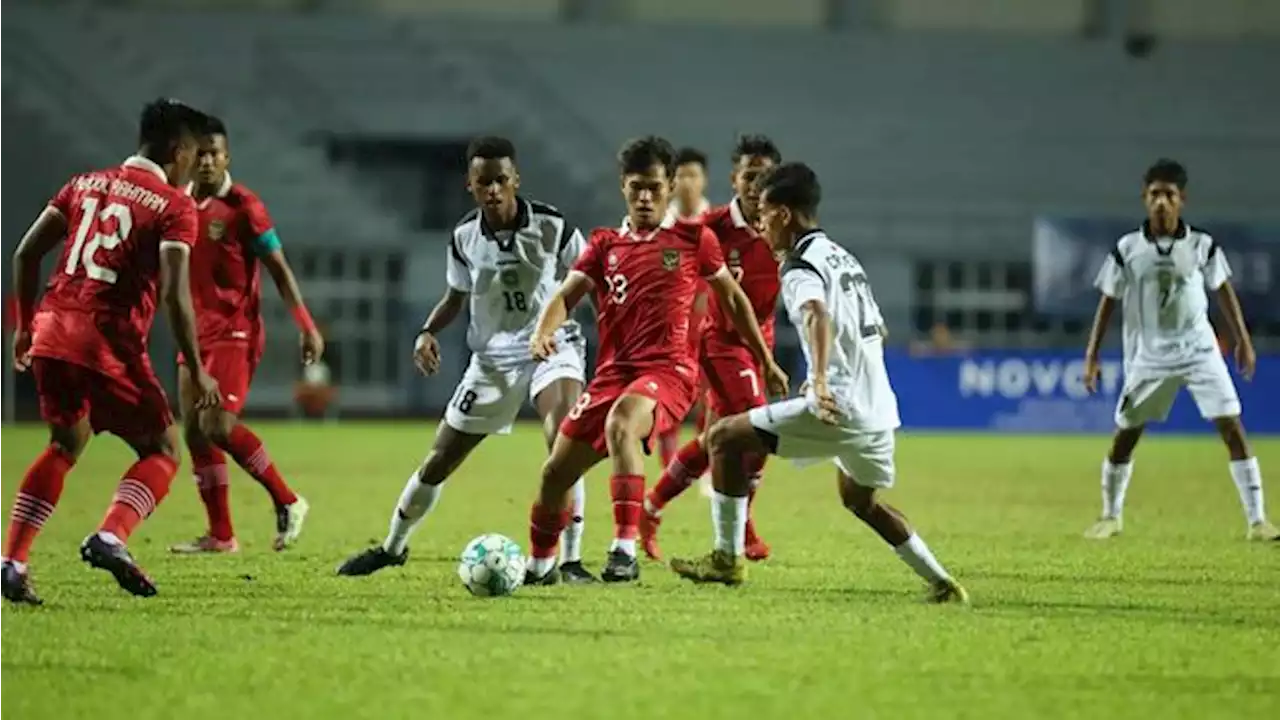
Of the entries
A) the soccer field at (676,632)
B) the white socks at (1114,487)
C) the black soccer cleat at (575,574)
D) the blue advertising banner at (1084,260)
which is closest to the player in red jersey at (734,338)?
the soccer field at (676,632)

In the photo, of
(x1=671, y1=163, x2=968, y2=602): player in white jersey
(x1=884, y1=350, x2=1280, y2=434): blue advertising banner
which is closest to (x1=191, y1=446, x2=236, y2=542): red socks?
(x1=671, y1=163, x2=968, y2=602): player in white jersey

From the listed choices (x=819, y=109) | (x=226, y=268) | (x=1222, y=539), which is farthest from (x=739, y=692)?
(x=819, y=109)

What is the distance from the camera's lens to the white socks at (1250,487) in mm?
13055

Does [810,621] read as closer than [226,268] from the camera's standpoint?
Yes

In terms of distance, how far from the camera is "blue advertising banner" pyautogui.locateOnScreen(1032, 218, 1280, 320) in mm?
31766

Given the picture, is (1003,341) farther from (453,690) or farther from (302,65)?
(453,690)

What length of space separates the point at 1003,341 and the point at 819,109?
6896mm

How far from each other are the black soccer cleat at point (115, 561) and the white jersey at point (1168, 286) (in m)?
6.78

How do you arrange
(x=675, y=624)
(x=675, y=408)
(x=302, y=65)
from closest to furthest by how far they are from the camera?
(x=675, y=624)
(x=675, y=408)
(x=302, y=65)

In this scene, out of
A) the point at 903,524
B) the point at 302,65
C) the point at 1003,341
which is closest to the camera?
the point at 903,524

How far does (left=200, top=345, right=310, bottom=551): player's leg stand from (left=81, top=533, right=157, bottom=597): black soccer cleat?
306 centimetres

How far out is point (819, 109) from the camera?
39.1 meters

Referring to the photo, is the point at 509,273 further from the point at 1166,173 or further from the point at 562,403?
the point at 1166,173

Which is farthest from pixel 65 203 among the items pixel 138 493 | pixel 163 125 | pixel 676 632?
pixel 676 632
